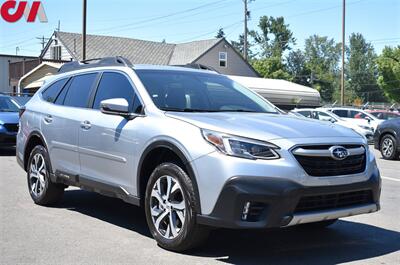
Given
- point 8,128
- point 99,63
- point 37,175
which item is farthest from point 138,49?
point 99,63

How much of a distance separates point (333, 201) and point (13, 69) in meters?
45.5

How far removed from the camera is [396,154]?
47.4 ft

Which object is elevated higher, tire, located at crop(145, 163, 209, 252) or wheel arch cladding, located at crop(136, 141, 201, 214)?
wheel arch cladding, located at crop(136, 141, 201, 214)

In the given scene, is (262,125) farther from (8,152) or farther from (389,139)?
(8,152)

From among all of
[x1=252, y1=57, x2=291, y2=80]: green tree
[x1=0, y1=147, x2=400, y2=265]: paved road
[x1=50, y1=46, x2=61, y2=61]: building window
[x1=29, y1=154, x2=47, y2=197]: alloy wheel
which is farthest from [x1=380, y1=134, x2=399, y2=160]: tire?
[x1=252, y1=57, x2=291, y2=80]: green tree

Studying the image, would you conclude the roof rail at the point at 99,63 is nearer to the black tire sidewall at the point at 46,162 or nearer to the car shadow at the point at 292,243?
the black tire sidewall at the point at 46,162

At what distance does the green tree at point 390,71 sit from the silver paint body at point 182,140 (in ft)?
202

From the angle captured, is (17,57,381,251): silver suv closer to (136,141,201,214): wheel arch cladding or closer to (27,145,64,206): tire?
(136,141,201,214): wheel arch cladding

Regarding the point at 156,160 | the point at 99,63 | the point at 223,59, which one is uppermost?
the point at 223,59

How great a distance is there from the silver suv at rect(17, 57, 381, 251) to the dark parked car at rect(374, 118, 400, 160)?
9.17m

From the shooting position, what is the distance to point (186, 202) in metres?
→ 4.71

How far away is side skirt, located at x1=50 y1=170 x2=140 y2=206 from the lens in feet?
17.9

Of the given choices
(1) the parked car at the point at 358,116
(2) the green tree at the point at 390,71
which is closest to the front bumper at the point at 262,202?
(1) the parked car at the point at 358,116

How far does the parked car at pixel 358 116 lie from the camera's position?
23094 mm
